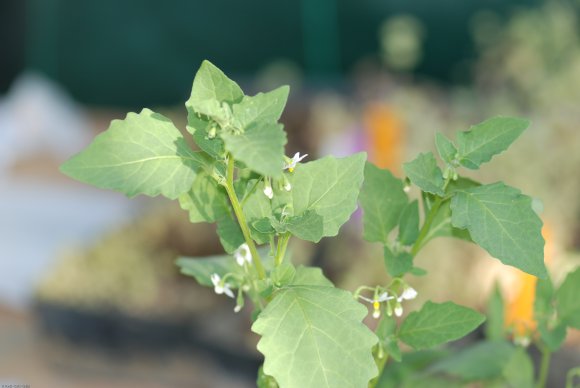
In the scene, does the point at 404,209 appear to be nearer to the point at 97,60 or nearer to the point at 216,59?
the point at 216,59

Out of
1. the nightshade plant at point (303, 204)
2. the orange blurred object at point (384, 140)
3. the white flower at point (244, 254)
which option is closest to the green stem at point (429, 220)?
the nightshade plant at point (303, 204)

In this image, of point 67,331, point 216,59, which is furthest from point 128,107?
point 67,331

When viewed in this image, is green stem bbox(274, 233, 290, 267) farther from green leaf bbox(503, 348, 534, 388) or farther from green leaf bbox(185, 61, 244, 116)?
green leaf bbox(503, 348, 534, 388)

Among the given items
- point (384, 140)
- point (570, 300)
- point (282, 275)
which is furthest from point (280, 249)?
point (384, 140)

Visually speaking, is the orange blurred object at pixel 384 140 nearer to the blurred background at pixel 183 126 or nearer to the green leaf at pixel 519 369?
the blurred background at pixel 183 126

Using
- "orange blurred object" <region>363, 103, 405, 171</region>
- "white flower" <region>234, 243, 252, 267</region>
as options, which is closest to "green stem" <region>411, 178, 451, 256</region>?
"white flower" <region>234, 243, 252, 267</region>

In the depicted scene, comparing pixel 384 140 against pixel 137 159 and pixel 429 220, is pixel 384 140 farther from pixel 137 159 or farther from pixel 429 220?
pixel 137 159

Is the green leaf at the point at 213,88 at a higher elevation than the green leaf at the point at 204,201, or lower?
higher
